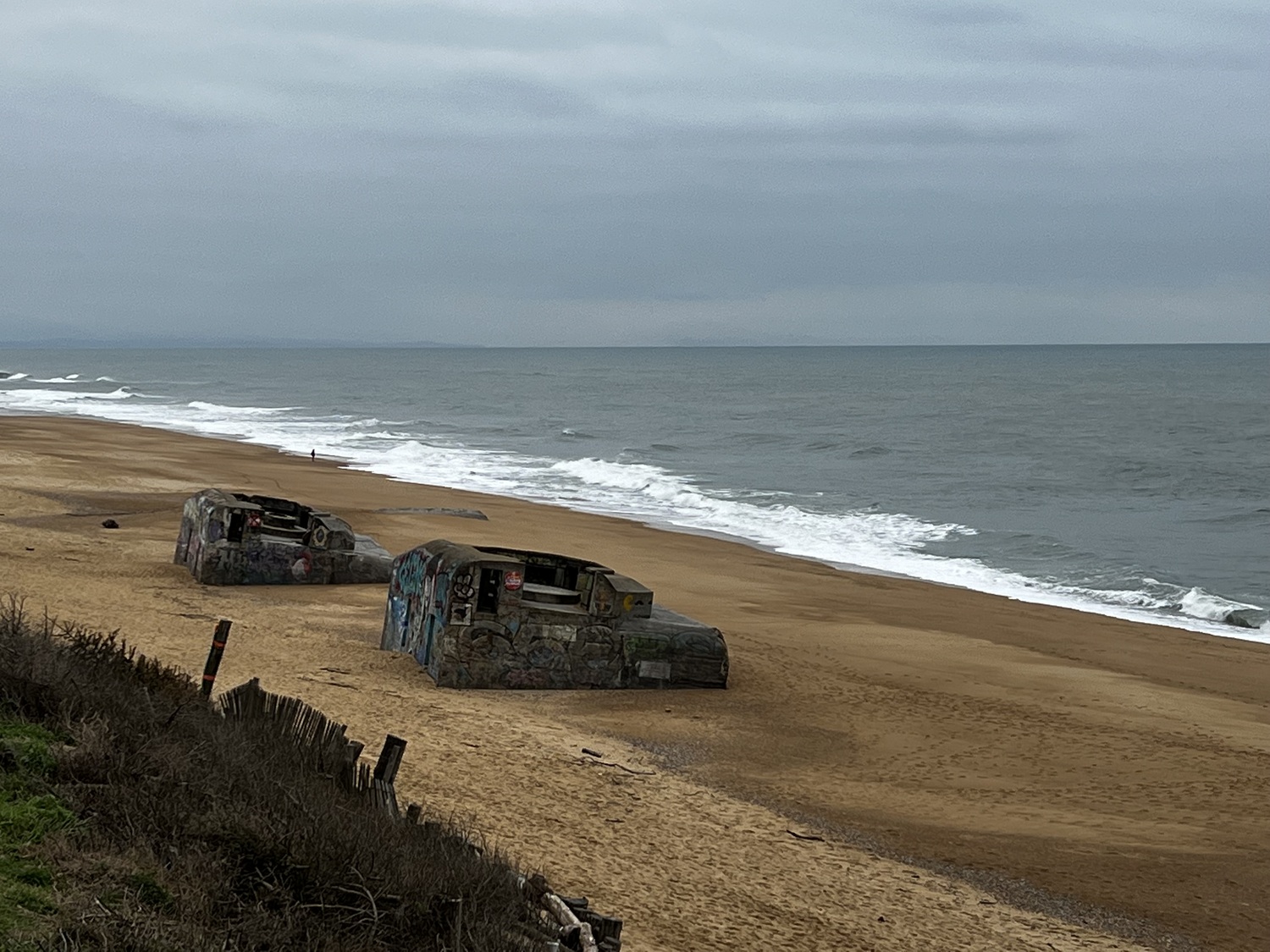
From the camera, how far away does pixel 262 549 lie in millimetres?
16969

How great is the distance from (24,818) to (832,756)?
7.26m

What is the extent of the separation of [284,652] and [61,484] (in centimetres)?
1492

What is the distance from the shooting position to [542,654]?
42.2 ft

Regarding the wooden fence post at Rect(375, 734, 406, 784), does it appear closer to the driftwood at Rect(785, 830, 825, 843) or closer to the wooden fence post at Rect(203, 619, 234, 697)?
the wooden fence post at Rect(203, 619, 234, 697)

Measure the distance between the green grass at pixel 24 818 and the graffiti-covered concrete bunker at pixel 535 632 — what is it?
6.55 metres

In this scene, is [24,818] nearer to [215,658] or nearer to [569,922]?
[569,922]

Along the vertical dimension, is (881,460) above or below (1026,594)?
above

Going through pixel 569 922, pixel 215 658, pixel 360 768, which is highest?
pixel 215 658

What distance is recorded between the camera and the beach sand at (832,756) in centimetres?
809

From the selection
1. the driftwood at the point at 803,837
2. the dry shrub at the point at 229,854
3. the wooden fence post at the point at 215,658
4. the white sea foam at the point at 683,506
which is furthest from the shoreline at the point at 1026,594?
the dry shrub at the point at 229,854

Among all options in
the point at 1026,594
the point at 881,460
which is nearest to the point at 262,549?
the point at 1026,594

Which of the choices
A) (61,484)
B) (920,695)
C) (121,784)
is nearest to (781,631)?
(920,695)

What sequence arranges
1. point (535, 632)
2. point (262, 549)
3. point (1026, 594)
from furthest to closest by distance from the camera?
point (1026, 594), point (262, 549), point (535, 632)

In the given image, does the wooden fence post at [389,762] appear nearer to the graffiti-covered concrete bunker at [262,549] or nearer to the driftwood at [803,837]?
the driftwood at [803,837]
